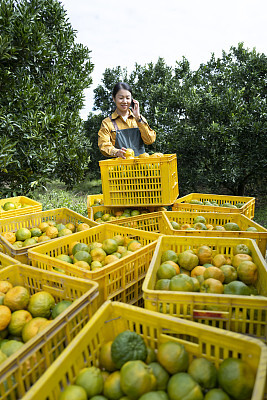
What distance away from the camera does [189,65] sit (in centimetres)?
1053

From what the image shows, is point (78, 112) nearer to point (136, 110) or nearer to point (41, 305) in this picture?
point (136, 110)

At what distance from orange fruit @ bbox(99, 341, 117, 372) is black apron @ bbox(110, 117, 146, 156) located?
3787mm

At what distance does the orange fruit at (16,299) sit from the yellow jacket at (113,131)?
114 inches

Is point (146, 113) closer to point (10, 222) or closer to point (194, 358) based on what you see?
point (10, 222)

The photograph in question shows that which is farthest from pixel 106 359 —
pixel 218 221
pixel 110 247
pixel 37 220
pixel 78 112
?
pixel 78 112

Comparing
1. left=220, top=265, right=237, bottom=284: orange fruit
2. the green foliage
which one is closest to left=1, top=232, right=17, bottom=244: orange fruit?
left=220, top=265, right=237, bottom=284: orange fruit

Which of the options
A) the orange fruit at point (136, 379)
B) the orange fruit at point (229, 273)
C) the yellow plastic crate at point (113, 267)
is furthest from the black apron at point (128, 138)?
the orange fruit at point (136, 379)

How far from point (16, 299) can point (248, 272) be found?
1.77 metres

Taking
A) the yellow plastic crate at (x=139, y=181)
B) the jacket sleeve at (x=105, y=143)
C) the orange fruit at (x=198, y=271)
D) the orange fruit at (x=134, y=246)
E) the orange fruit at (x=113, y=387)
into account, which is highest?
the jacket sleeve at (x=105, y=143)

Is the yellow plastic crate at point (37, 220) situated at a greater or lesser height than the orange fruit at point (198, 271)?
greater

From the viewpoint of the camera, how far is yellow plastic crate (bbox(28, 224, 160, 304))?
2238 millimetres

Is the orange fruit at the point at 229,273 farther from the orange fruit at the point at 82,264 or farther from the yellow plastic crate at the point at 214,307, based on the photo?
the orange fruit at the point at 82,264

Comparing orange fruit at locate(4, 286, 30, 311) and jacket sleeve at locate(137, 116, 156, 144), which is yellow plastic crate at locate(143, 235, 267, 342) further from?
jacket sleeve at locate(137, 116, 156, 144)

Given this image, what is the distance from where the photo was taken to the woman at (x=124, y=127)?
4684mm
